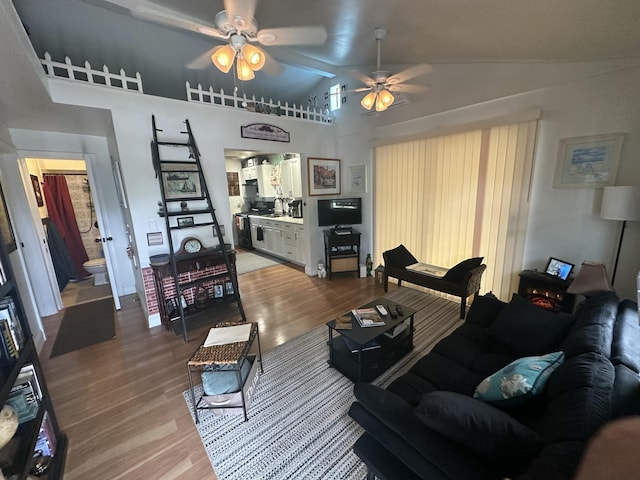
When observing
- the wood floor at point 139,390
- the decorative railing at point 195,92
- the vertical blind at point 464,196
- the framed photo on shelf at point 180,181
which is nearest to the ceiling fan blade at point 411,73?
the vertical blind at point 464,196

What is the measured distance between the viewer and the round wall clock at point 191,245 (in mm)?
3166

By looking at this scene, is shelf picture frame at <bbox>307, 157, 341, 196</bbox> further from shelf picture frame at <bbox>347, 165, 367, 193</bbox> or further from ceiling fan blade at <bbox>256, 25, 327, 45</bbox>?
ceiling fan blade at <bbox>256, 25, 327, 45</bbox>

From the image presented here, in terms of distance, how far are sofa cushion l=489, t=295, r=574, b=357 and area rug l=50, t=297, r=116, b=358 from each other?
12.6 feet

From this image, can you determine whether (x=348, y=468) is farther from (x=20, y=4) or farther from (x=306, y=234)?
(x=20, y=4)

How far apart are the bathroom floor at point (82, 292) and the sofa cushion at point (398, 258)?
4.37 metres

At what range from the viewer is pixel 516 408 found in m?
1.27

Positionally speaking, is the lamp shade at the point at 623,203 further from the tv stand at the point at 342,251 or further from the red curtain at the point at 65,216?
the red curtain at the point at 65,216

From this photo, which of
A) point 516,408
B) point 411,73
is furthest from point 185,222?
point 516,408

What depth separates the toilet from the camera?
14.3 feet

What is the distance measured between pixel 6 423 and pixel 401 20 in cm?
356

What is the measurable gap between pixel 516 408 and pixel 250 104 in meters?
4.02

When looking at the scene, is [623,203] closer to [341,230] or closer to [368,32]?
[368,32]

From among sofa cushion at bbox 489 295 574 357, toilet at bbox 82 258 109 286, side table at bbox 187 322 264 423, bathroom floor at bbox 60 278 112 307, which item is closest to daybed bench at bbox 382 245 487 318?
sofa cushion at bbox 489 295 574 357

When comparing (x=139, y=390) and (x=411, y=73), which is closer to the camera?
(x=139, y=390)
